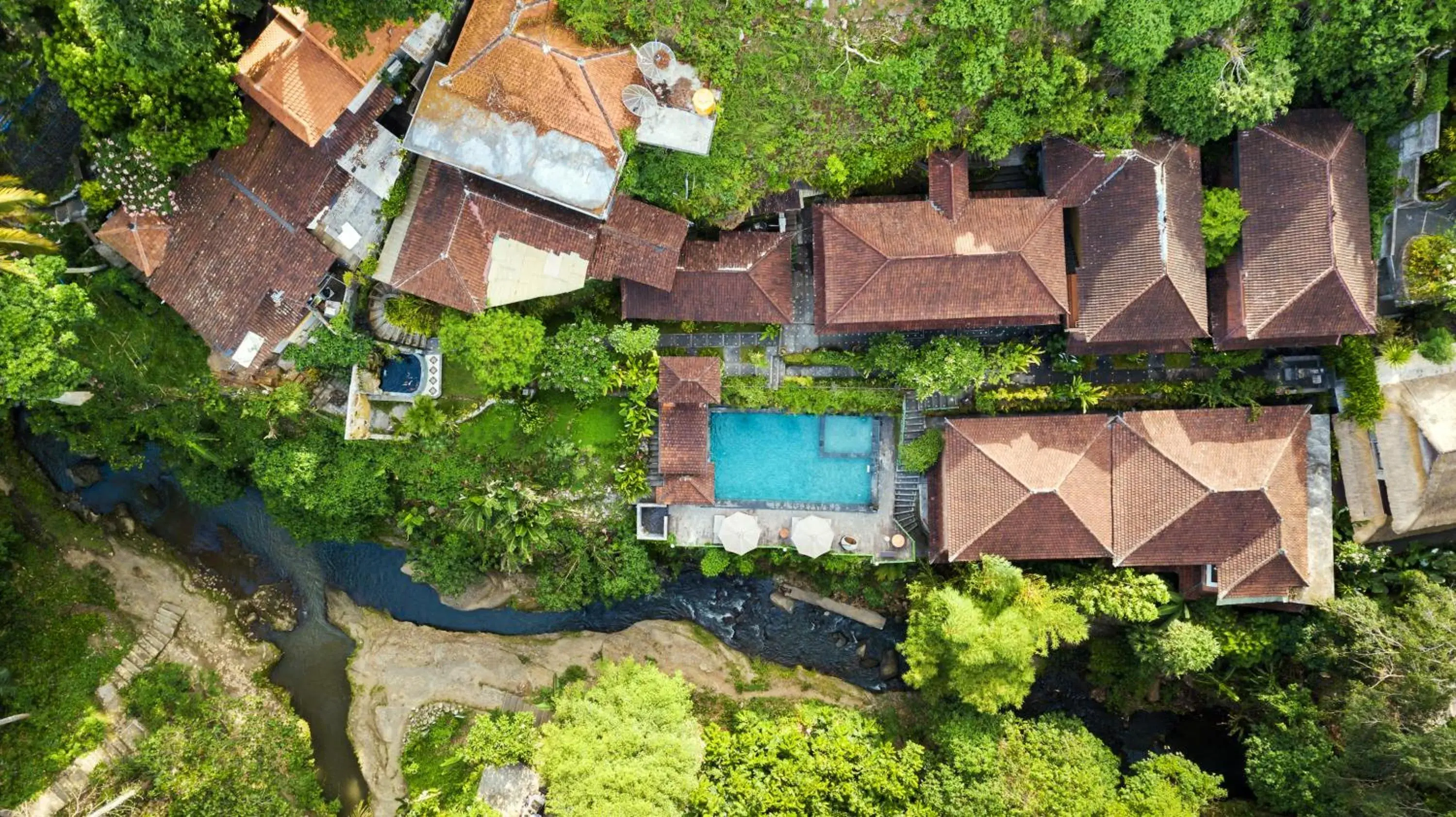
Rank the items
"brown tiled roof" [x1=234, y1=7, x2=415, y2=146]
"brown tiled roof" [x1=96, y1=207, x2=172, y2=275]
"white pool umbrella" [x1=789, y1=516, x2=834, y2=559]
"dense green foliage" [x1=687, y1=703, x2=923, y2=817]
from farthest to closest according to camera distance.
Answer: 1. "white pool umbrella" [x1=789, y1=516, x2=834, y2=559]
2. "dense green foliage" [x1=687, y1=703, x2=923, y2=817]
3. "brown tiled roof" [x1=96, y1=207, x2=172, y2=275]
4. "brown tiled roof" [x1=234, y1=7, x2=415, y2=146]

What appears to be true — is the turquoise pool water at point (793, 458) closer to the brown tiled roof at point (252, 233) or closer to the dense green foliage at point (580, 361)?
the dense green foliage at point (580, 361)

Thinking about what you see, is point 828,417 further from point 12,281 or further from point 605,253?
point 12,281

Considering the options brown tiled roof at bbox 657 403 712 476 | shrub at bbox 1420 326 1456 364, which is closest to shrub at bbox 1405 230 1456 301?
shrub at bbox 1420 326 1456 364

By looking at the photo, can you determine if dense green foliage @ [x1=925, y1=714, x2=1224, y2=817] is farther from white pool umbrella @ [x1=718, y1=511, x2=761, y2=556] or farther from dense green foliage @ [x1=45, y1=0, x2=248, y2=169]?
dense green foliage @ [x1=45, y1=0, x2=248, y2=169]

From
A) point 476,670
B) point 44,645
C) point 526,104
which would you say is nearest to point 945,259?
point 526,104

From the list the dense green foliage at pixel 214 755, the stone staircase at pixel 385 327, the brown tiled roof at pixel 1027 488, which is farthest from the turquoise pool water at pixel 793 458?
the dense green foliage at pixel 214 755

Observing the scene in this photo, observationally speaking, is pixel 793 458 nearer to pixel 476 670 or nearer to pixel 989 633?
pixel 989 633

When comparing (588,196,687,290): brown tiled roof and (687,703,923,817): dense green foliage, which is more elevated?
(588,196,687,290): brown tiled roof

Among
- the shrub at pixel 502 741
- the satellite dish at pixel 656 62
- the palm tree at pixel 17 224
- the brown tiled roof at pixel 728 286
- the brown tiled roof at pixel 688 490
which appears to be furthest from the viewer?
the brown tiled roof at pixel 688 490
